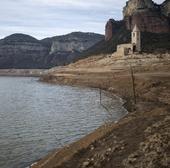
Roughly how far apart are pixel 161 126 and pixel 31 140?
1573cm

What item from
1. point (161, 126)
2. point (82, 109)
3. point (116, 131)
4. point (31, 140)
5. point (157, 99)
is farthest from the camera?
point (82, 109)

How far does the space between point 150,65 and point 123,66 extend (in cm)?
1049

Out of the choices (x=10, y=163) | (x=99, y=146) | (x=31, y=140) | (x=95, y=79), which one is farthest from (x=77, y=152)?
(x=95, y=79)

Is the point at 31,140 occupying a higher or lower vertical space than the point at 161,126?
lower

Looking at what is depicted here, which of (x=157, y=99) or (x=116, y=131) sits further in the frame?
(x=157, y=99)

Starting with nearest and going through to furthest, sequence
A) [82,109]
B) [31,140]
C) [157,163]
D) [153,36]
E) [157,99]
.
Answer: [157,163]
[31,140]
[157,99]
[82,109]
[153,36]

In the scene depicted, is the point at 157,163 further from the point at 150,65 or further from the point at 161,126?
the point at 150,65

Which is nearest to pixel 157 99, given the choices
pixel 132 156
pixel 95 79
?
pixel 132 156

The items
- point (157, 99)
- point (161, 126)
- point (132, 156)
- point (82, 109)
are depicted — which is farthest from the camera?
point (82, 109)

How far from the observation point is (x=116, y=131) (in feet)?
91.8

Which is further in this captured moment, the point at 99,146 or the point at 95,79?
the point at 95,79

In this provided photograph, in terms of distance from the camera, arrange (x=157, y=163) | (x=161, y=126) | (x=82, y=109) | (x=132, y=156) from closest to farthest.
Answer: (x=157, y=163) < (x=132, y=156) < (x=161, y=126) < (x=82, y=109)

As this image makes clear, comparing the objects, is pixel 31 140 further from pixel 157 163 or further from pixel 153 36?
pixel 153 36

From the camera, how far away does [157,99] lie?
2163 inches
